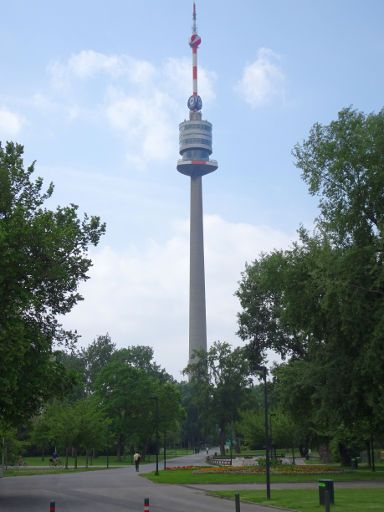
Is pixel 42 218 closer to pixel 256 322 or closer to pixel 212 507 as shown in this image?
pixel 212 507

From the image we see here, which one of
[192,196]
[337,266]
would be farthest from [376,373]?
[192,196]

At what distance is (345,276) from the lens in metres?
28.1

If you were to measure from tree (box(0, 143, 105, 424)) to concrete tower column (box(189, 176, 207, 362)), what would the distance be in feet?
376

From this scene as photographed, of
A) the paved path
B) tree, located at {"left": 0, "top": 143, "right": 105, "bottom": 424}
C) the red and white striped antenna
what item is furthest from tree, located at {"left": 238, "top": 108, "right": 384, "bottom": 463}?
the red and white striped antenna

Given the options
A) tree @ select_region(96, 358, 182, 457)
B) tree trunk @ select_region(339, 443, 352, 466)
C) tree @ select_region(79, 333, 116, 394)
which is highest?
tree @ select_region(79, 333, 116, 394)

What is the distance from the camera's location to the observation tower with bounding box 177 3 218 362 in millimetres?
147000

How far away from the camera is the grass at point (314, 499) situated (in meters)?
21.8

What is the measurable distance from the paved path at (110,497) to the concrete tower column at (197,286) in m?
108

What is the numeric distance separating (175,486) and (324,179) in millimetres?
17404

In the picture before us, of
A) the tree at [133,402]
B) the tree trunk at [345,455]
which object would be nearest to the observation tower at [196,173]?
the tree at [133,402]

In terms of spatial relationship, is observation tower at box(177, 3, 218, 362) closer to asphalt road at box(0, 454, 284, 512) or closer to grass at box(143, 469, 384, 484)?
grass at box(143, 469, 384, 484)

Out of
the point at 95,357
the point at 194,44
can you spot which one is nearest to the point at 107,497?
the point at 95,357

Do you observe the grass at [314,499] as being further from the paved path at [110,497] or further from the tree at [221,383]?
the tree at [221,383]

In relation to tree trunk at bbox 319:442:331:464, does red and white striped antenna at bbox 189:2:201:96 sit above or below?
above
